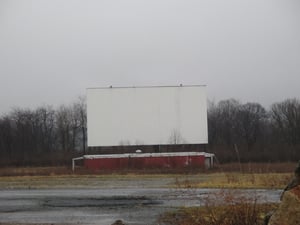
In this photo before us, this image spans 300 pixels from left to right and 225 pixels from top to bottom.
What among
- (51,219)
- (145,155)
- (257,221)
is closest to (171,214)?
(51,219)

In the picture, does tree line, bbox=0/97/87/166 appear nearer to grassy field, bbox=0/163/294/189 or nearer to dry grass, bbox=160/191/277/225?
grassy field, bbox=0/163/294/189

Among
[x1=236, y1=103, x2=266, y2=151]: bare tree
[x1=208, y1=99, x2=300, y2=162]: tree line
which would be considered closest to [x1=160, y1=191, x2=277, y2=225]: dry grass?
[x1=208, y1=99, x2=300, y2=162]: tree line

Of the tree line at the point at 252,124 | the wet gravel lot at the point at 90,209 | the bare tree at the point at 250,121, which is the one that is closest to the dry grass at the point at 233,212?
the wet gravel lot at the point at 90,209

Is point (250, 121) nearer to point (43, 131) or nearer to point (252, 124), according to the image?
point (252, 124)

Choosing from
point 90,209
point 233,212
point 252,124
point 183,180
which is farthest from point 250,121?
point 233,212

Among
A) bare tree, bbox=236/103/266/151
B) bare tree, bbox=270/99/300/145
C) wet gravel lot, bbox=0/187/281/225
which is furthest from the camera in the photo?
bare tree, bbox=236/103/266/151

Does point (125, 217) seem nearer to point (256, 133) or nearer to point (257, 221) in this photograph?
point (257, 221)

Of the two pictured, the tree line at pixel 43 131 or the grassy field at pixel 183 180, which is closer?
the grassy field at pixel 183 180

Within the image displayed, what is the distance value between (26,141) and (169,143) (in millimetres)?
39315

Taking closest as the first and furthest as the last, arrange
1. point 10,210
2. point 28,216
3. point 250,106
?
1. point 28,216
2. point 10,210
3. point 250,106

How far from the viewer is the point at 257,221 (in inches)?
357

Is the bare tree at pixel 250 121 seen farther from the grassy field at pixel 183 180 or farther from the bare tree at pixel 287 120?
the grassy field at pixel 183 180

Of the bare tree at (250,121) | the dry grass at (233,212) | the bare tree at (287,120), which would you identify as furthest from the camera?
the bare tree at (250,121)

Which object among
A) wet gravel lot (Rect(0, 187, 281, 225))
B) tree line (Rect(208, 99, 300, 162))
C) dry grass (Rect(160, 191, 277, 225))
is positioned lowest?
wet gravel lot (Rect(0, 187, 281, 225))
